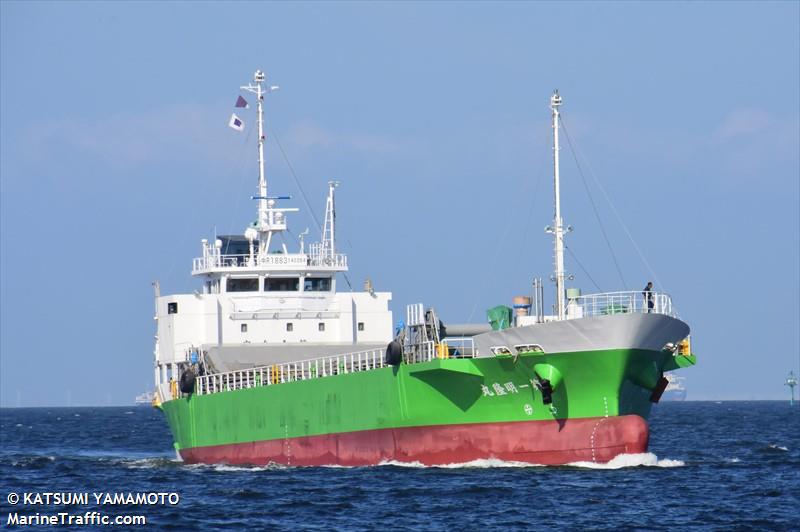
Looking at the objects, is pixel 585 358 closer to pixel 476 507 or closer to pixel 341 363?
pixel 476 507

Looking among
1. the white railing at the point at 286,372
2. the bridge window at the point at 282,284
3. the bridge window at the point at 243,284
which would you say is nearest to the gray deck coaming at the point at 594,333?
the white railing at the point at 286,372

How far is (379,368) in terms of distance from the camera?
3572 cm

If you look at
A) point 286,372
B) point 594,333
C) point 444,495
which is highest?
point 594,333

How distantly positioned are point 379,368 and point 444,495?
22.5 feet

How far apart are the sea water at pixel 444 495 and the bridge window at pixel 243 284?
5.88 meters

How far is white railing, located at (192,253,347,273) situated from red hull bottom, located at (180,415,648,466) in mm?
8409

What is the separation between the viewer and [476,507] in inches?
1086

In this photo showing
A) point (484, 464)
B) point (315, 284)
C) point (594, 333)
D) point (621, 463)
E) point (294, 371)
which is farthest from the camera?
point (315, 284)

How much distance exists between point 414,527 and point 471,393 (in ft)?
26.6

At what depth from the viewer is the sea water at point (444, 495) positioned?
2639 centimetres

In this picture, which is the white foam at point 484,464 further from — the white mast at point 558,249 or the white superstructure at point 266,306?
the white superstructure at point 266,306

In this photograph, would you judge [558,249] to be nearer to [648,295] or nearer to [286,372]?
[648,295]

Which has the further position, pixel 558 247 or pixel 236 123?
pixel 236 123

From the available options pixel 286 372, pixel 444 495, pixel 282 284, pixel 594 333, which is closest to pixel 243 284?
pixel 282 284
